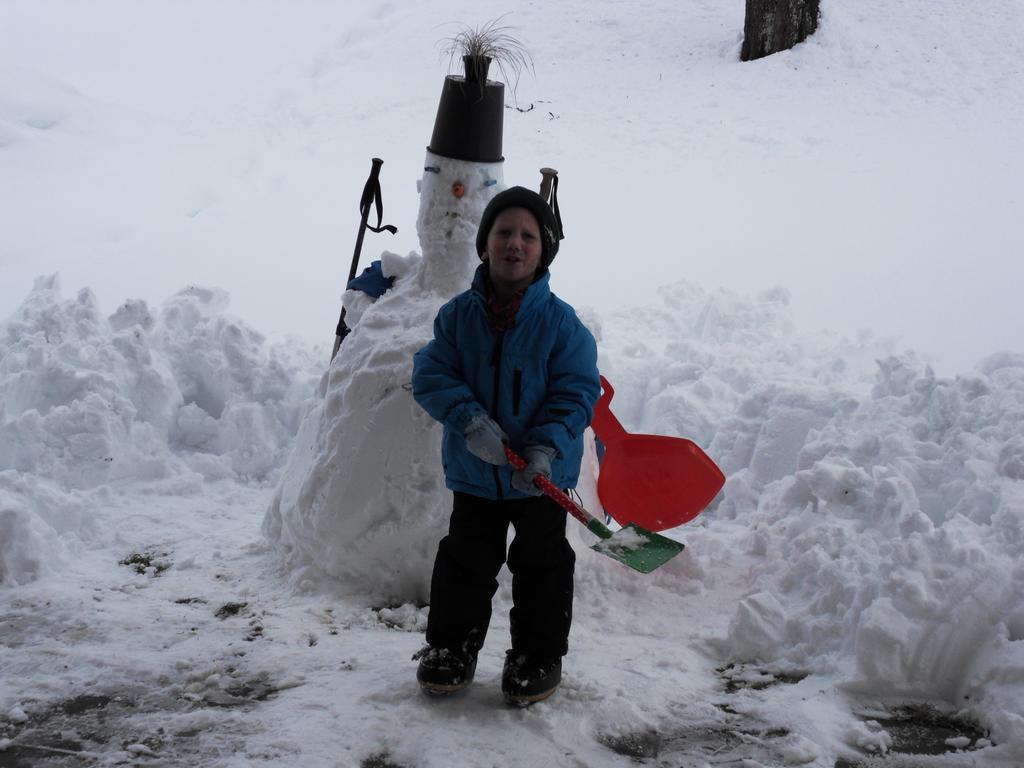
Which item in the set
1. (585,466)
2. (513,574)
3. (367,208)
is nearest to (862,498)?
(585,466)

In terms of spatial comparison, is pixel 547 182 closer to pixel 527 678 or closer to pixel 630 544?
pixel 630 544

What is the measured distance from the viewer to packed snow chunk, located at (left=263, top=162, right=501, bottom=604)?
2898mm

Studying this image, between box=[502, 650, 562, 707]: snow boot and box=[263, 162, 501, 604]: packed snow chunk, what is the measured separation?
598 millimetres

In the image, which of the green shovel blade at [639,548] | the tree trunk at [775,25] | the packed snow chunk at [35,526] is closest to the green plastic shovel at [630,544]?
the green shovel blade at [639,548]

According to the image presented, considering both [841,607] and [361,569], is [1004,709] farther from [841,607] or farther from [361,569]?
[361,569]

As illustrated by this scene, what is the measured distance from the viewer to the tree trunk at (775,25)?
9.58 m

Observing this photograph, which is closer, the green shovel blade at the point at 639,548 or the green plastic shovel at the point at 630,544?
the green plastic shovel at the point at 630,544

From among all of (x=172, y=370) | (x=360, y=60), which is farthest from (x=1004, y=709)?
(x=360, y=60)

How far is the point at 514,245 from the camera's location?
234cm

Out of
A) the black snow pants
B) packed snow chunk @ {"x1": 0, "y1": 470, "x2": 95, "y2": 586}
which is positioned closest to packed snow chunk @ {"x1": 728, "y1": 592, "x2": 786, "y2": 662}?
the black snow pants

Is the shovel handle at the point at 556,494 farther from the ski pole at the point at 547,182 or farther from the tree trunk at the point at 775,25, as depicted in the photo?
the tree trunk at the point at 775,25

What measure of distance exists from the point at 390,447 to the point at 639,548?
0.80 metres

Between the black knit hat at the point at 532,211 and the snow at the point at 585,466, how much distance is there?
0.61 m

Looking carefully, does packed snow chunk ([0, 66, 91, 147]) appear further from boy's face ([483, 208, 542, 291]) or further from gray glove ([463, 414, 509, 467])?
gray glove ([463, 414, 509, 467])
